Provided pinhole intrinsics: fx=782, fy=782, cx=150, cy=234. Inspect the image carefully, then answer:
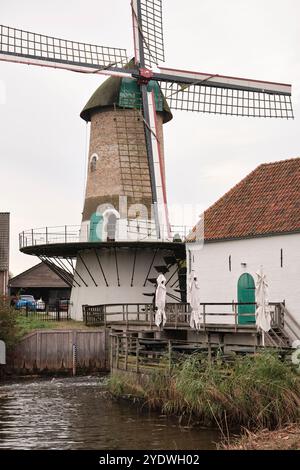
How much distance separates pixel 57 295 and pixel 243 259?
2882 centimetres

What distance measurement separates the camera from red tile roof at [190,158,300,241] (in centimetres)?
2303

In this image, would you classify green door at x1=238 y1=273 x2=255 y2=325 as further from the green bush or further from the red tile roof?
the green bush

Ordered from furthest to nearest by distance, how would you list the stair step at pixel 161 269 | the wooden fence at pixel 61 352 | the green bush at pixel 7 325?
the stair step at pixel 161 269 → the wooden fence at pixel 61 352 → the green bush at pixel 7 325

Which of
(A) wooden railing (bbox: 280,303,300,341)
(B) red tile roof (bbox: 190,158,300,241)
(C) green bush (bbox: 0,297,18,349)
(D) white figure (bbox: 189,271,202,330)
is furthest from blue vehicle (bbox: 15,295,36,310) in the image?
(A) wooden railing (bbox: 280,303,300,341)

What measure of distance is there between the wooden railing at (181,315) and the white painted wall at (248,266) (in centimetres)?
36

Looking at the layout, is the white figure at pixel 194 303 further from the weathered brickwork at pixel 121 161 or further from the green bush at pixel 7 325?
the weathered brickwork at pixel 121 161

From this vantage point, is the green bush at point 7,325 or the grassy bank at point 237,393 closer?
the grassy bank at point 237,393

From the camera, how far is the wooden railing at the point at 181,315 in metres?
21.3

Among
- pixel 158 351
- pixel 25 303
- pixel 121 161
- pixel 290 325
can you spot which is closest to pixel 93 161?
pixel 121 161

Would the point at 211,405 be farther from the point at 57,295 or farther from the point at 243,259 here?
the point at 57,295

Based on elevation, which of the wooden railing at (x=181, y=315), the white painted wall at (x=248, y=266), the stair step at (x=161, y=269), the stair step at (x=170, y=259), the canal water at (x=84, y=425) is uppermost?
the stair step at (x=170, y=259)

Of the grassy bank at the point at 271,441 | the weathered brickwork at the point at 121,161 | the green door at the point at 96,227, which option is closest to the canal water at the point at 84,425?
the grassy bank at the point at 271,441

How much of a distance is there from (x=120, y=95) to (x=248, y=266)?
37.4ft

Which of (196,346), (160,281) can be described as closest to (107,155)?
(160,281)
